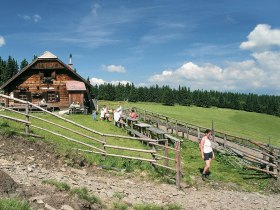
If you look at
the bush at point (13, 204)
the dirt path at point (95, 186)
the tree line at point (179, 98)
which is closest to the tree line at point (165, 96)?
the tree line at point (179, 98)

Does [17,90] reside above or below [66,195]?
above

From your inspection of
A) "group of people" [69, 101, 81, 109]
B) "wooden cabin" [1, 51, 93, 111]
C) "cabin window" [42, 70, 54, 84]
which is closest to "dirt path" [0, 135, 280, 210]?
"group of people" [69, 101, 81, 109]

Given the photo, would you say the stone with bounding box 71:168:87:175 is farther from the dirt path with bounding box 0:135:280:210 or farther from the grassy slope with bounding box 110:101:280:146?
Result: the grassy slope with bounding box 110:101:280:146

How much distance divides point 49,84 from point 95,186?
30850 mm

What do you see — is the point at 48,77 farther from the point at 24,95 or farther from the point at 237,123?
the point at 237,123

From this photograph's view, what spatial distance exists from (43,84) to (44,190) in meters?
32.2

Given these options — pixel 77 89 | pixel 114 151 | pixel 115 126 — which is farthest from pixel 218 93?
pixel 114 151

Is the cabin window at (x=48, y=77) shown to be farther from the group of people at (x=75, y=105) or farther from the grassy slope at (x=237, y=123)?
the grassy slope at (x=237, y=123)

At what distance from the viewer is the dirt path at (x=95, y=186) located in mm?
9133

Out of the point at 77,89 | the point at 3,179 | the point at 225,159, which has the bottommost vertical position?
the point at 225,159

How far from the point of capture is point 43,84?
39.6 meters

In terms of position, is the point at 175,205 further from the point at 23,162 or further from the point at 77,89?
the point at 77,89

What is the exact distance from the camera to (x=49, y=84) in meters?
39.7

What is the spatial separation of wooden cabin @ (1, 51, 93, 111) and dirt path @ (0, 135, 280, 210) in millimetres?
Result: 26109
